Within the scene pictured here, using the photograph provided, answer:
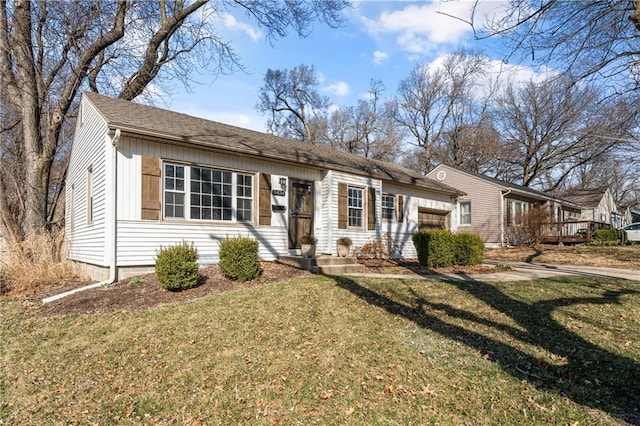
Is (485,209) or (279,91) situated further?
(279,91)

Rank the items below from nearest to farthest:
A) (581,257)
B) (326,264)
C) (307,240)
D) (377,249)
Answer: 1. (326,264)
2. (307,240)
3. (377,249)
4. (581,257)

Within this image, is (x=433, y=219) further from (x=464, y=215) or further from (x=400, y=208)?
(x=464, y=215)

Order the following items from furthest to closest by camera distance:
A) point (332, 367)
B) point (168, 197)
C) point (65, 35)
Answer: point (65, 35), point (168, 197), point (332, 367)

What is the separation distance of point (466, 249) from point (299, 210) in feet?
16.6

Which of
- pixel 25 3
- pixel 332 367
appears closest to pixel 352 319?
pixel 332 367

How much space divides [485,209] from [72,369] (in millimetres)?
20759

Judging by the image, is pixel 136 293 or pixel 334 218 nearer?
pixel 136 293

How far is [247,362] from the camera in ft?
14.2

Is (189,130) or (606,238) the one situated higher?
(189,130)

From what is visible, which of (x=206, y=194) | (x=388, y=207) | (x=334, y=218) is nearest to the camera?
(x=206, y=194)

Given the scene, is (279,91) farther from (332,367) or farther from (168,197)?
(332,367)

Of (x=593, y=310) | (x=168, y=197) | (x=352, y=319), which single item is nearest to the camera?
(x=352, y=319)

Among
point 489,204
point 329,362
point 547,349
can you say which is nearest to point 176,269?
point 329,362

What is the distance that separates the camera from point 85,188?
10.4 meters
